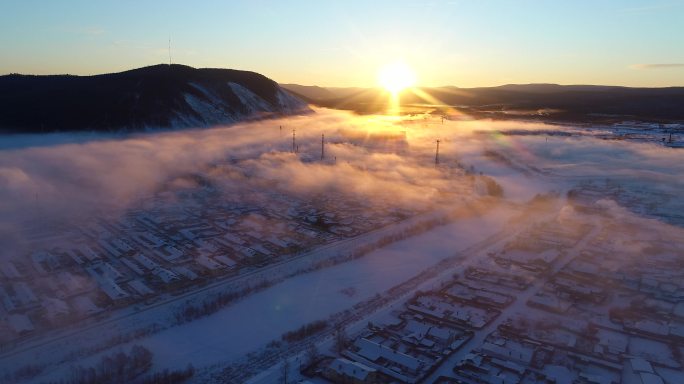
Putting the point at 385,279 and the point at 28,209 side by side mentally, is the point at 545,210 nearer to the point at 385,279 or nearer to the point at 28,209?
the point at 385,279

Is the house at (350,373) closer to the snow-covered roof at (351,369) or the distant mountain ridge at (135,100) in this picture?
the snow-covered roof at (351,369)

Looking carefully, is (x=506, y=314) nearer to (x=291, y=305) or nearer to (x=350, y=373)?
(x=350, y=373)

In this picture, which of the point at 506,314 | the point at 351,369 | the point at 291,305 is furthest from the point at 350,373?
the point at 506,314

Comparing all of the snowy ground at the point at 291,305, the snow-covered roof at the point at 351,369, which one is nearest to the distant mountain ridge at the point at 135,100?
the snowy ground at the point at 291,305

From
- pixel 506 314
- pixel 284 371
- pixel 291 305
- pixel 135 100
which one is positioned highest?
pixel 135 100

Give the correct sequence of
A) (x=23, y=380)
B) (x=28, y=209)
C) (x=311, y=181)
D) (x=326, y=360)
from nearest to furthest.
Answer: (x=23, y=380) → (x=326, y=360) → (x=28, y=209) → (x=311, y=181)

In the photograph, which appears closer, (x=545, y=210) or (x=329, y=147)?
(x=545, y=210)

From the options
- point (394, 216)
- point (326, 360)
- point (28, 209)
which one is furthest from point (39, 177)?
point (326, 360)

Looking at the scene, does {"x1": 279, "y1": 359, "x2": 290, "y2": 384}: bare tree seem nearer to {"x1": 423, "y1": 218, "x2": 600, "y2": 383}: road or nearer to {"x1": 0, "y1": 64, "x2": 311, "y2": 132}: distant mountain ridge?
{"x1": 423, "y1": 218, "x2": 600, "y2": 383}: road
